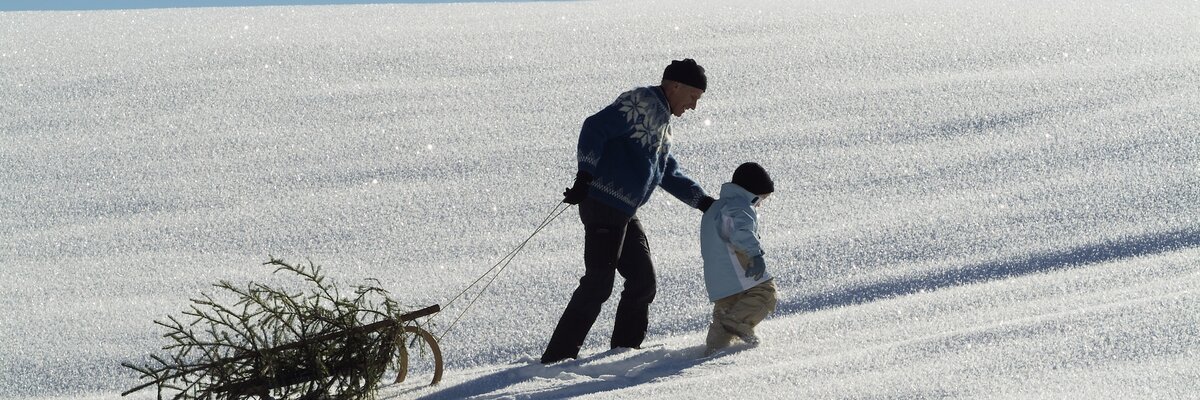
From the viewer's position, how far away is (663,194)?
643 centimetres

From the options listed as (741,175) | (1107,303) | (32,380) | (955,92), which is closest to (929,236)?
(1107,303)

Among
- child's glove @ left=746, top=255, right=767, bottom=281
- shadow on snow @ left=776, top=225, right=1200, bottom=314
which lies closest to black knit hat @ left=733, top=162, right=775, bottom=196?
child's glove @ left=746, top=255, right=767, bottom=281

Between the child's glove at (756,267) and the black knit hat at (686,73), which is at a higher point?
the black knit hat at (686,73)

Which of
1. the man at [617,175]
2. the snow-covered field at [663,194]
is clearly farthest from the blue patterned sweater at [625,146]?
the snow-covered field at [663,194]

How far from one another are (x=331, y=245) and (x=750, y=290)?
255 cm

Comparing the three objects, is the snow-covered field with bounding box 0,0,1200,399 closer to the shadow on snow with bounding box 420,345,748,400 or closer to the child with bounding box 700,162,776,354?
the shadow on snow with bounding box 420,345,748,400

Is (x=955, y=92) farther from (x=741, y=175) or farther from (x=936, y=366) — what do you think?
(x=936, y=366)

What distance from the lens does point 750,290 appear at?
13.4 ft

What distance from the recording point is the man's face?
416 cm

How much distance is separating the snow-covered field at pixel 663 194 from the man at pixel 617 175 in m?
0.19

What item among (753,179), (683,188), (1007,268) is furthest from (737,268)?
(1007,268)

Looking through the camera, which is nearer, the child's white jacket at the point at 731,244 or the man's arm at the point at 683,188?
the child's white jacket at the point at 731,244

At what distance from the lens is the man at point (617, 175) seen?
403 cm

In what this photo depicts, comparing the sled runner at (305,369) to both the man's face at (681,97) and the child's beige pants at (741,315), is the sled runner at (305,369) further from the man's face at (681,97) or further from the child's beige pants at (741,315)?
the man's face at (681,97)
